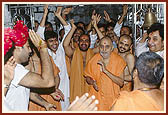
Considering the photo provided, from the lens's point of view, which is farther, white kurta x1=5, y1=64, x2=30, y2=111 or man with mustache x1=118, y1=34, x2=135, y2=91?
man with mustache x1=118, y1=34, x2=135, y2=91

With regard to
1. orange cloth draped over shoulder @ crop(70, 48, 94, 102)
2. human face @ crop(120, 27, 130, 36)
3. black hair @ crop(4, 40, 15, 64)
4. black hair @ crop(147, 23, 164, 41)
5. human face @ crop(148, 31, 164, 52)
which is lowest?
orange cloth draped over shoulder @ crop(70, 48, 94, 102)

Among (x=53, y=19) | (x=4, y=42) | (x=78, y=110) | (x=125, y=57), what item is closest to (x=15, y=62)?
(x=4, y=42)

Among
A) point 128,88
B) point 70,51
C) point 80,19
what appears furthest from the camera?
point 80,19

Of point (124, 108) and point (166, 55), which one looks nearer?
point (124, 108)

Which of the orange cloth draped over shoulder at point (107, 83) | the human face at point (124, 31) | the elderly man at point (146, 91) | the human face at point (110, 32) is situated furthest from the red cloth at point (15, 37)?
the human face at point (110, 32)

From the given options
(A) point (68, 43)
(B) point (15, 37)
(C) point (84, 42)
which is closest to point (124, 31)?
(C) point (84, 42)

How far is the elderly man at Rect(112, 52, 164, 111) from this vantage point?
2.36 meters

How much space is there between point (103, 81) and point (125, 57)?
624mm

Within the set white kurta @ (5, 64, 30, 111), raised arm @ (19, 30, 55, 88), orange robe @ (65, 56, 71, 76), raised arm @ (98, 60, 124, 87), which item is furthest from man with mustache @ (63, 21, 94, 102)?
raised arm @ (19, 30, 55, 88)

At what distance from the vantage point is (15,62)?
276 cm

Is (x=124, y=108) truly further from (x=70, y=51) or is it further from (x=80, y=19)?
(x=80, y=19)

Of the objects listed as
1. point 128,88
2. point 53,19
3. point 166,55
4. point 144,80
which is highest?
point 53,19

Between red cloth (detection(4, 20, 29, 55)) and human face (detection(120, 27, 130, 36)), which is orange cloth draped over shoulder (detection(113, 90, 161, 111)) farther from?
human face (detection(120, 27, 130, 36))

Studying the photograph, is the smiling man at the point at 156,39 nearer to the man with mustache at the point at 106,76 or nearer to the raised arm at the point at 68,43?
the man with mustache at the point at 106,76
